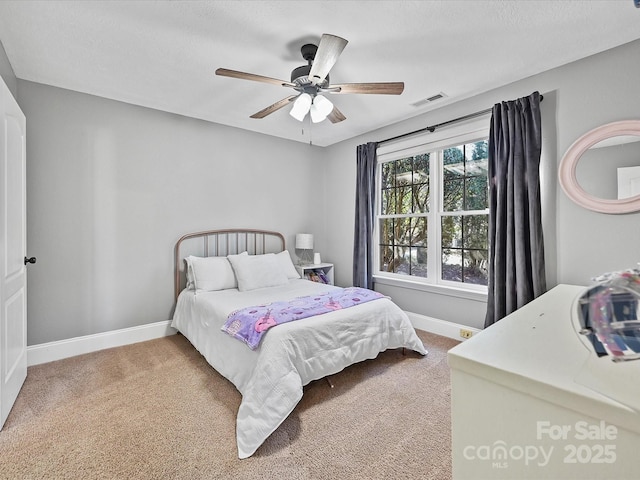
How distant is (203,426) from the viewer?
1.86m

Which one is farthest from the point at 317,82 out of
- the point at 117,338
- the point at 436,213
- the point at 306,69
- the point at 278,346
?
the point at 117,338

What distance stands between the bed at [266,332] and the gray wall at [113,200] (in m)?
0.28

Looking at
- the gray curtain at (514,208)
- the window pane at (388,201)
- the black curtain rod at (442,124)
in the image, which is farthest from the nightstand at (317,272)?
the gray curtain at (514,208)

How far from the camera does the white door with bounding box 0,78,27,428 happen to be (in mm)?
1855

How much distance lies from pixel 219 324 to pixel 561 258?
2.80 m

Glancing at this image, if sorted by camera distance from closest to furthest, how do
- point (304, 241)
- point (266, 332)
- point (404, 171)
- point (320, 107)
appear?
1. point (266, 332)
2. point (320, 107)
3. point (404, 171)
4. point (304, 241)

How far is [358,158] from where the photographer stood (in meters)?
4.09

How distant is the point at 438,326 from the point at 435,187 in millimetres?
1534

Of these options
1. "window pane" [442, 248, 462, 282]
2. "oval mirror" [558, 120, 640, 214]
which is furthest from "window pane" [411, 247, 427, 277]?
"oval mirror" [558, 120, 640, 214]

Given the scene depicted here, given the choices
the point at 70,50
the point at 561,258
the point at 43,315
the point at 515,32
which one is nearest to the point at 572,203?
the point at 561,258

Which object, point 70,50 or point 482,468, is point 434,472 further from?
point 70,50

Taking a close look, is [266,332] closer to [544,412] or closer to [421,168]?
[544,412]

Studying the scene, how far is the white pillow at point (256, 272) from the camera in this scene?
130 inches

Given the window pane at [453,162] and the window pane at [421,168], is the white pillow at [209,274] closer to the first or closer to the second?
the window pane at [421,168]
